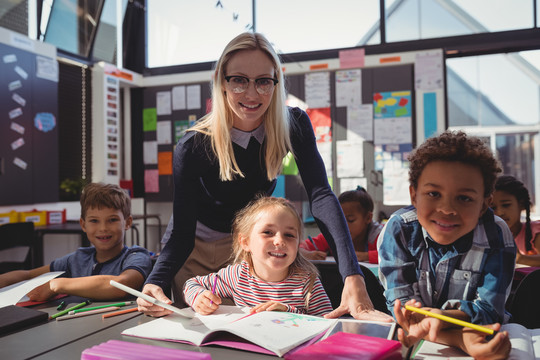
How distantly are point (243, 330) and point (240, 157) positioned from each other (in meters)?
0.71

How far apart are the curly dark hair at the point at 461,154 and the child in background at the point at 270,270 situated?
1.44 ft

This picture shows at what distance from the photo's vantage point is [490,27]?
13.3ft

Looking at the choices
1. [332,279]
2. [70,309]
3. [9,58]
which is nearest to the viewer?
[70,309]

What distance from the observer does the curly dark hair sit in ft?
3.58

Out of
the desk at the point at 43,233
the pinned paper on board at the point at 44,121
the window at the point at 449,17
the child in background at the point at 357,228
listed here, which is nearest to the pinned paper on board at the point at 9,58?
the pinned paper on board at the point at 44,121

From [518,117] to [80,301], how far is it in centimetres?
741

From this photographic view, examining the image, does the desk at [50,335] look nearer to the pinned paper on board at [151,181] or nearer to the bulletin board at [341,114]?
the bulletin board at [341,114]

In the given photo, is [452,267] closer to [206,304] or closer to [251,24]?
[206,304]

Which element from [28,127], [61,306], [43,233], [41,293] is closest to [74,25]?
[28,127]

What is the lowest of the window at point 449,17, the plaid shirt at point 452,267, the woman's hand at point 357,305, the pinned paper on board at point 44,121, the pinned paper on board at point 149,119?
the woman's hand at point 357,305

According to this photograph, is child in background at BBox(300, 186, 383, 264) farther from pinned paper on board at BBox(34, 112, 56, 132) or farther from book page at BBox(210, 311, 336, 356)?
pinned paper on board at BBox(34, 112, 56, 132)

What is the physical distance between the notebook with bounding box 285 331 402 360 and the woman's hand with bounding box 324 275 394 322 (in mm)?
198

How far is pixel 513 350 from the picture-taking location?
85 centimetres

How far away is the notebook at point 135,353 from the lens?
0.76 metres
